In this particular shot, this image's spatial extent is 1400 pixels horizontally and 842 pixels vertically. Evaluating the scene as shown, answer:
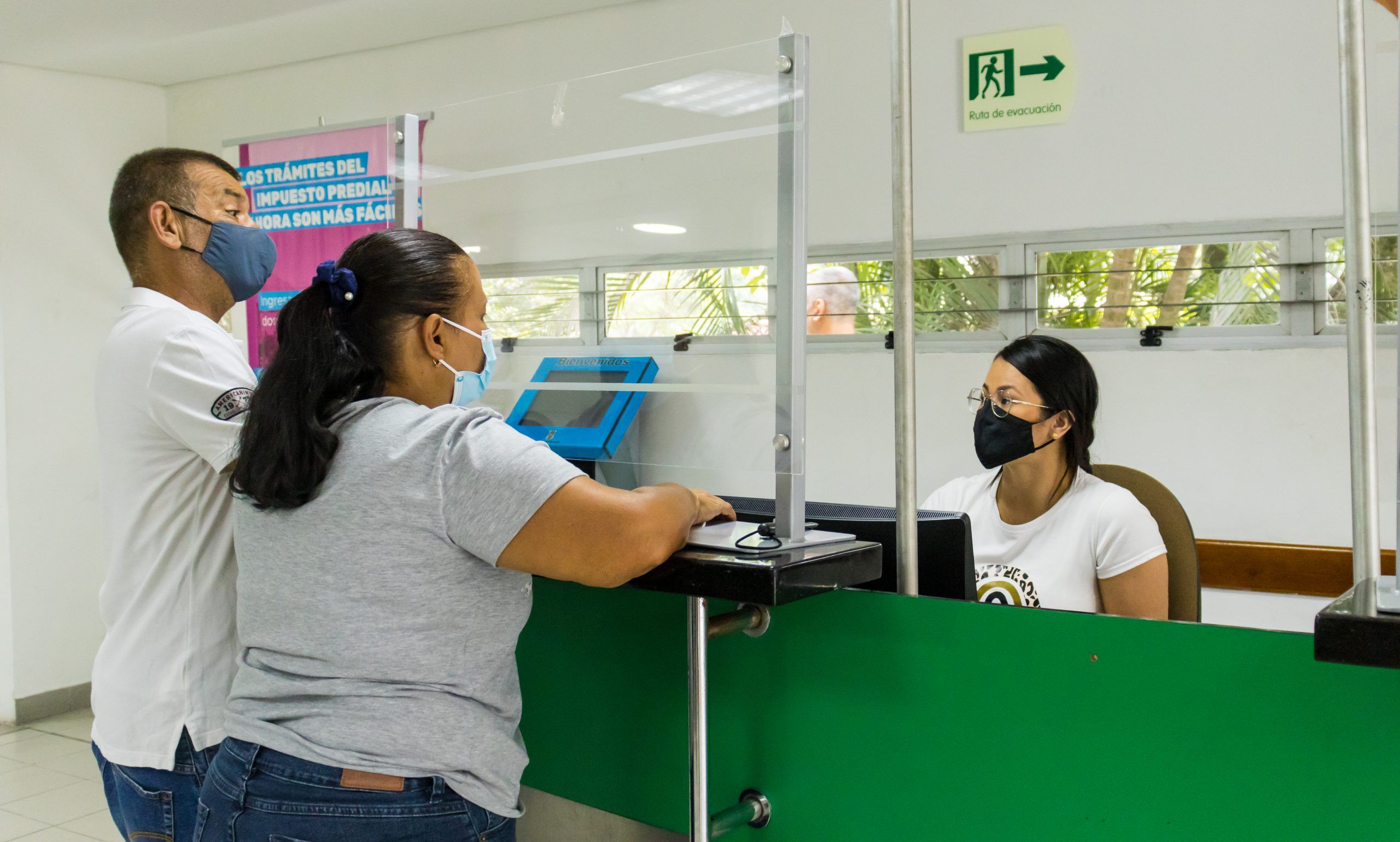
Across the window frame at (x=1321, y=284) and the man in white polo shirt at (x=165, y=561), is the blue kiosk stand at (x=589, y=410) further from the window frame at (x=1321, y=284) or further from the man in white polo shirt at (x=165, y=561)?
the window frame at (x=1321, y=284)

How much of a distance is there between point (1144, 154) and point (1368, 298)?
2119 mm

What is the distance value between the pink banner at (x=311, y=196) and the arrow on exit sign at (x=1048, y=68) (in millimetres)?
2081

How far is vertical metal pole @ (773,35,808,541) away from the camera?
4.15 feet

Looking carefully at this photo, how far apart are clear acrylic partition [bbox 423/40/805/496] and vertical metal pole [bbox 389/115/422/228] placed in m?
0.03

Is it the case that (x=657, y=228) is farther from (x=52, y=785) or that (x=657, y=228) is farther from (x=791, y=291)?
(x=52, y=785)

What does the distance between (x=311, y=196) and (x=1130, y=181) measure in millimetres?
2732

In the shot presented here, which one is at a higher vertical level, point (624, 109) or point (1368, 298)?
point (624, 109)

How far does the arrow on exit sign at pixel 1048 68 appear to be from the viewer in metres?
3.01

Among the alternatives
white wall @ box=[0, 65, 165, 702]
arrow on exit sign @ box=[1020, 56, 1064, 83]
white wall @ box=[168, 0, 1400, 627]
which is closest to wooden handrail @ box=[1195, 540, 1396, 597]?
white wall @ box=[168, 0, 1400, 627]

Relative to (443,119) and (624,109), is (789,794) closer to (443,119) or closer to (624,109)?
(624,109)

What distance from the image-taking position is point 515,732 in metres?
1.22

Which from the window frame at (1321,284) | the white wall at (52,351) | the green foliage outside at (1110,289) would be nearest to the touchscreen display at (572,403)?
the green foliage outside at (1110,289)

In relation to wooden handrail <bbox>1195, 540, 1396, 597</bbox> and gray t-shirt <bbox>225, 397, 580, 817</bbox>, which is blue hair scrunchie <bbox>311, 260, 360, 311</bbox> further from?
wooden handrail <bbox>1195, 540, 1396, 597</bbox>

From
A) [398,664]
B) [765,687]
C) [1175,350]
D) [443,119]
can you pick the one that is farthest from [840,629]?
[1175,350]
